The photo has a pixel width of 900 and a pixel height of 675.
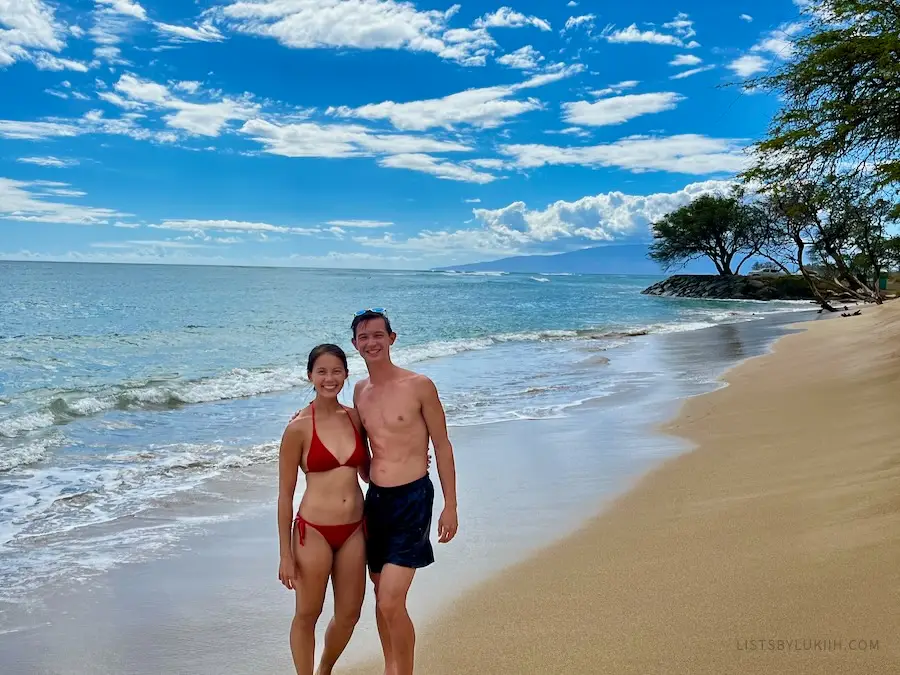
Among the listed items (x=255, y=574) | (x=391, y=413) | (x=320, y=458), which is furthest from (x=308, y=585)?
(x=255, y=574)

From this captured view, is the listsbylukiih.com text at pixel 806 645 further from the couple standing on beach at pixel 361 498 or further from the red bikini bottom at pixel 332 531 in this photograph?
the red bikini bottom at pixel 332 531

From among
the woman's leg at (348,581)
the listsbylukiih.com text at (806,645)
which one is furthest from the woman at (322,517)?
the listsbylukiih.com text at (806,645)

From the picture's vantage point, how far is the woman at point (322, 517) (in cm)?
308

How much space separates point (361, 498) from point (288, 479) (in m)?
0.34

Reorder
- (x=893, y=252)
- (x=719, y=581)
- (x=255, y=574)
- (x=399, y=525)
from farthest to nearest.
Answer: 1. (x=893, y=252)
2. (x=255, y=574)
3. (x=719, y=581)
4. (x=399, y=525)

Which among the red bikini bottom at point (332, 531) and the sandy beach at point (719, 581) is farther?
the sandy beach at point (719, 581)

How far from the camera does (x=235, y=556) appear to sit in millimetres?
5277

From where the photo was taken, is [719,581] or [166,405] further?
[166,405]

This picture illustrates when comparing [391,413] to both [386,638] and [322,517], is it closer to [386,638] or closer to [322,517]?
[322,517]

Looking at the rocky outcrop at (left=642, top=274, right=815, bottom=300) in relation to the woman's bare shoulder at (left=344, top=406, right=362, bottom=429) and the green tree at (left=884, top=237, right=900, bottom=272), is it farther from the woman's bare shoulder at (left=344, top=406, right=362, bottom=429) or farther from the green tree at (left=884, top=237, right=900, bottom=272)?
the woman's bare shoulder at (left=344, top=406, right=362, bottom=429)

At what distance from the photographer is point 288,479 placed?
3.14 metres

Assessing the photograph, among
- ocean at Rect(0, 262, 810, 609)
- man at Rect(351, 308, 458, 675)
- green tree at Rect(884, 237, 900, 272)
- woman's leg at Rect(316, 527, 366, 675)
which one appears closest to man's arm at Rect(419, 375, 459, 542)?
man at Rect(351, 308, 458, 675)

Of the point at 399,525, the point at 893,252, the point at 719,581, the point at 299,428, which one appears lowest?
the point at 719,581

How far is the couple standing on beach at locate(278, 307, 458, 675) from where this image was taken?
3086mm
